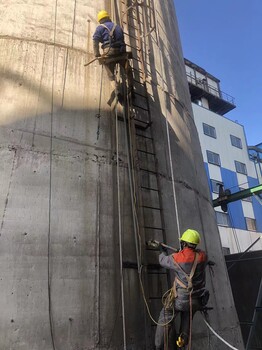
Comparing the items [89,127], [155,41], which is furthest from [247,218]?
[89,127]

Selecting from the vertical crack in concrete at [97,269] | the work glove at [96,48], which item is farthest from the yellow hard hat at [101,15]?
the vertical crack in concrete at [97,269]

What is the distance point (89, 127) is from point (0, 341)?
3.15 metres

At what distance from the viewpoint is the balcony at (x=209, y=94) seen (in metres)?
31.4

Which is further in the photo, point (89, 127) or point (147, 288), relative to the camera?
point (89, 127)

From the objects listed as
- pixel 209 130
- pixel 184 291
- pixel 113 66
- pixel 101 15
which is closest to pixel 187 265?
pixel 184 291

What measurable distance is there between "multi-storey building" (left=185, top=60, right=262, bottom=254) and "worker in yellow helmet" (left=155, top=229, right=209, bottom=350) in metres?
21.0

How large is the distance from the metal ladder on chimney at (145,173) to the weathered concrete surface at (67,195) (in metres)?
0.18

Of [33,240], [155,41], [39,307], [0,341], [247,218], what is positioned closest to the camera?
[0,341]

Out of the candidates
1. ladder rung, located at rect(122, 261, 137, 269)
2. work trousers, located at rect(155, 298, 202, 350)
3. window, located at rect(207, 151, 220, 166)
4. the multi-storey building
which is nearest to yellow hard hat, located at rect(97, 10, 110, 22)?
ladder rung, located at rect(122, 261, 137, 269)

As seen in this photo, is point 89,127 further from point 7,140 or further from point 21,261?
point 21,261

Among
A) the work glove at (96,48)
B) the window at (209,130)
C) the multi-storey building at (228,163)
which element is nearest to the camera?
the work glove at (96,48)

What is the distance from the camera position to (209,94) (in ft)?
107

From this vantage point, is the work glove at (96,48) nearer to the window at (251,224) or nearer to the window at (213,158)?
the window at (213,158)

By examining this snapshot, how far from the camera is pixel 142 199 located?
17.5ft
